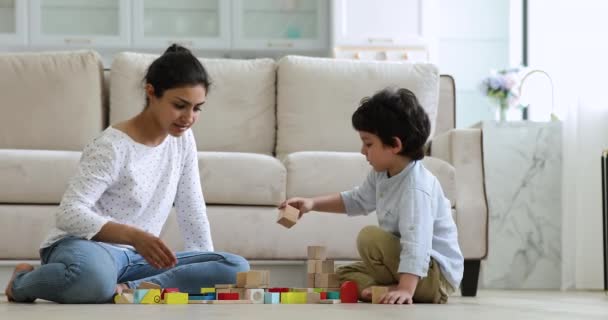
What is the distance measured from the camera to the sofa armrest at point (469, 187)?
293cm

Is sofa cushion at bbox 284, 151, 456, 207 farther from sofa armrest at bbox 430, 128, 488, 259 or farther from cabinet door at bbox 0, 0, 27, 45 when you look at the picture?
cabinet door at bbox 0, 0, 27, 45

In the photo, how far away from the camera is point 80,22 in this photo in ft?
20.1

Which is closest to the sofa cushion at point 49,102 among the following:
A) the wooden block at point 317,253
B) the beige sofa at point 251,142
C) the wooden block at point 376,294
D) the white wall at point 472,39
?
the beige sofa at point 251,142

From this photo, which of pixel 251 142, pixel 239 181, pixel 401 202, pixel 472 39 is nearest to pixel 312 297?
pixel 401 202

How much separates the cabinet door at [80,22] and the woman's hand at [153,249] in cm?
434

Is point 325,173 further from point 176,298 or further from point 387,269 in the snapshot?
point 176,298

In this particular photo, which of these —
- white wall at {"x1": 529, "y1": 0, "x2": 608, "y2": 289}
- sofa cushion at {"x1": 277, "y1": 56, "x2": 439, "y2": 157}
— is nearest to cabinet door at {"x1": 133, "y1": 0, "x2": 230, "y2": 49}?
white wall at {"x1": 529, "y1": 0, "x2": 608, "y2": 289}

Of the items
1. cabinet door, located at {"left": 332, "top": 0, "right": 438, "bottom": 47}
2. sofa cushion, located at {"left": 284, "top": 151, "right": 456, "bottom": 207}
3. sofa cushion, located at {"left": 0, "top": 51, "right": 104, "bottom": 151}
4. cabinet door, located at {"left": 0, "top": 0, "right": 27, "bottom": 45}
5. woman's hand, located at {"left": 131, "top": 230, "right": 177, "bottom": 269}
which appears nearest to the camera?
woman's hand, located at {"left": 131, "top": 230, "right": 177, "bottom": 269}

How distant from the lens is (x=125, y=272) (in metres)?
2.14

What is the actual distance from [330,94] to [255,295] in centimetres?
172

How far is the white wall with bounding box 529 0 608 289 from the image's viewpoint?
391 cm

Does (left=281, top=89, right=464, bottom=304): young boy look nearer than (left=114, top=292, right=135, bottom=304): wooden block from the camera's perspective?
No

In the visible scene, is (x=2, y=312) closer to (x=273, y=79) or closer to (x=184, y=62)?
(x=184, y=62)

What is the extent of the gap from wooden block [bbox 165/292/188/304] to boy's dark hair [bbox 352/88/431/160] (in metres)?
0.57
